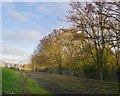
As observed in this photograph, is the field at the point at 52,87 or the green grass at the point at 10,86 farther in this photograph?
the field at the point at 52,87

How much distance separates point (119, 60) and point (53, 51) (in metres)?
25.7

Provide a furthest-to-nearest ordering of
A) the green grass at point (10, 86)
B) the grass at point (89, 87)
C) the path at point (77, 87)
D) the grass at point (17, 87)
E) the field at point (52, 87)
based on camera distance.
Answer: the grass at point (89, 87), the path at point (77, 87), the field at point (52, 87), the grass at point (17, 87), the green grass at point (10, 86)

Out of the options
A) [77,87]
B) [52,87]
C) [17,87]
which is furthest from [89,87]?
[17,87]

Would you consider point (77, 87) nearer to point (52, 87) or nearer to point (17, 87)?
point (52, 87)

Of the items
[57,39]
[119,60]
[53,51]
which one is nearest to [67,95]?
[119,60]

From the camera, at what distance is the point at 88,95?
16.7 metres

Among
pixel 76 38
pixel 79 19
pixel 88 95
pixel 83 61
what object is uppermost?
pixel 79 19

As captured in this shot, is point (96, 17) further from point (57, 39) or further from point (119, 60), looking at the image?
point (57, 39)

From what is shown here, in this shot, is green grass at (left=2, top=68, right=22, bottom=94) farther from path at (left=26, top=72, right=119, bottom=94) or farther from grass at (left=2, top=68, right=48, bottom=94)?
path at (left=26, top=72, right=119, bottom=94)

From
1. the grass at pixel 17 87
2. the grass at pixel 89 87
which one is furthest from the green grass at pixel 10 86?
the grass at pixel 89 87

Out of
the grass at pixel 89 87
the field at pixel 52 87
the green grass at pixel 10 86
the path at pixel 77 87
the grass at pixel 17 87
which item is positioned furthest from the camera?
the grass at pixel 89 87

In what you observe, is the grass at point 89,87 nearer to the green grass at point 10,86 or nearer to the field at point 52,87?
the field at point 52,87

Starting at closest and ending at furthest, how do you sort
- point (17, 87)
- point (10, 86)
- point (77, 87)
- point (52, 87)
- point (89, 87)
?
point (17, 87), point (10, 86), point (52, 87), point (77, 87), point (89, 87)

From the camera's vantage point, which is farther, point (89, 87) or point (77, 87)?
point (89, 87)
